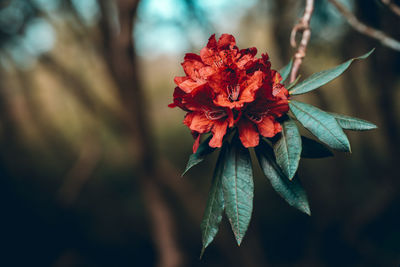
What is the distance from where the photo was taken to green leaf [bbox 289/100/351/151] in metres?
0.78

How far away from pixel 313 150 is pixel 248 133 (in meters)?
A: 0.22

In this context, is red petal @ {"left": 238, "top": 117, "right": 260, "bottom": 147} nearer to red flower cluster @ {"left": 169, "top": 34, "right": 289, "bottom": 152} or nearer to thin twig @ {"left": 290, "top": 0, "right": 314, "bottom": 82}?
red flower cluster @ {"left": 169, "top": 34, "right": 289, "bottom": 152}

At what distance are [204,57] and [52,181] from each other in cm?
684

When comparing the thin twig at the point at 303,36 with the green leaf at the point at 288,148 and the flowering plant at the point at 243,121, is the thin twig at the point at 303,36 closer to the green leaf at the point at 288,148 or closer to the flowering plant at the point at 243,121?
the flowering plant at the point at 243,121

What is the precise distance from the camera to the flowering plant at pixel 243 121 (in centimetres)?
80

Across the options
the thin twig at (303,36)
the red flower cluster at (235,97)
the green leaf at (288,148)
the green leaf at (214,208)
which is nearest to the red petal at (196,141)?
the red flower cluster at (235,97)

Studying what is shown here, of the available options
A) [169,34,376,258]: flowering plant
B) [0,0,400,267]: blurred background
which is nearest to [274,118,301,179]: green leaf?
[169,34,376,258]: flowering plant

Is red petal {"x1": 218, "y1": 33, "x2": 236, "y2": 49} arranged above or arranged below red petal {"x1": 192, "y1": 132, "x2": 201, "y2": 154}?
above

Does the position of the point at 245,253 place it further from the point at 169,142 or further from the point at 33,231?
the point at 169,142

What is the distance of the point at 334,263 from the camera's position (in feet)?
13.1

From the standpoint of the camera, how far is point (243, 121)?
849 millimetres

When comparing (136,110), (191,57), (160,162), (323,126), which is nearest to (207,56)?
(191,57)

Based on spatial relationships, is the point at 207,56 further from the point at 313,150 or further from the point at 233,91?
the point at 313,150

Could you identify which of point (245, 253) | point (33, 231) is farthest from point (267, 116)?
point (33, 231)
